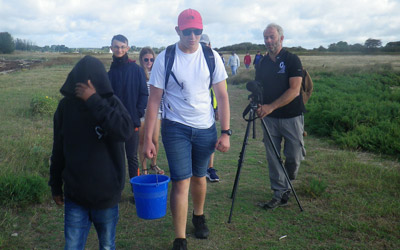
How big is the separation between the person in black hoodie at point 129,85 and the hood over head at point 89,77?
242 centimetres

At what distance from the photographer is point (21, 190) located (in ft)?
14.7

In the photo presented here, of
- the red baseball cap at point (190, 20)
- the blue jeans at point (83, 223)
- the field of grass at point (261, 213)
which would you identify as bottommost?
the field of grass at point (261, 213)

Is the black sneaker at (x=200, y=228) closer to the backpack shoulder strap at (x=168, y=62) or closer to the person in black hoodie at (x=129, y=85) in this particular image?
the person in black hoodie at (x=129, y=85)

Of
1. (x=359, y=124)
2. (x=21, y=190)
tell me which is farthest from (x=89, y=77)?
(x=359, y=124)

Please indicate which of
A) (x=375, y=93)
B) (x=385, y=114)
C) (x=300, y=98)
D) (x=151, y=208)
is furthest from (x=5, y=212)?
(x=375, y=93)

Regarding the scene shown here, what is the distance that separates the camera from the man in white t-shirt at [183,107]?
11.2 ft

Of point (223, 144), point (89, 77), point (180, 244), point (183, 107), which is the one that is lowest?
point (180, 244)

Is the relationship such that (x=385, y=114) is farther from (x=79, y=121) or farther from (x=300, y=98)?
(x=79, y=121)

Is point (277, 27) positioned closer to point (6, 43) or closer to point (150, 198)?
point (150, 198)

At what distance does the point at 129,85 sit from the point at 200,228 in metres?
2.10

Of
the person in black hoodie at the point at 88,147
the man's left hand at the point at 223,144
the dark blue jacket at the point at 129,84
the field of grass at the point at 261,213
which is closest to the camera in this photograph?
the person in black hoodie at the point at 88,147

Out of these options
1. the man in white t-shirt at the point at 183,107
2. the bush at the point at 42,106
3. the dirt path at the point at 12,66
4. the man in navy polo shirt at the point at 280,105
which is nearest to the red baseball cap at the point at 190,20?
the man in white t-shirt at the point at 183,107

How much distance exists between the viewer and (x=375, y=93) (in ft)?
47.6

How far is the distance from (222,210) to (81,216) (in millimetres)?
2299
